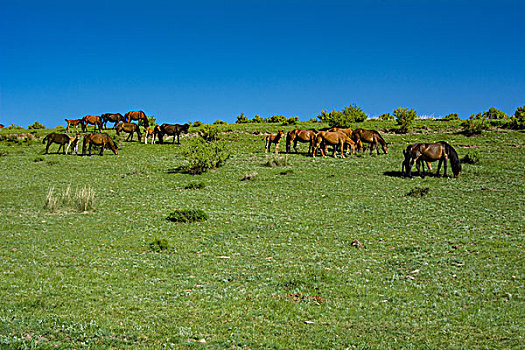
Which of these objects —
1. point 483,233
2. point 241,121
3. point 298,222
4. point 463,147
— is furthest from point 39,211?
point 241,121

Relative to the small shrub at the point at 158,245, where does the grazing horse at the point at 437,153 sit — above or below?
above

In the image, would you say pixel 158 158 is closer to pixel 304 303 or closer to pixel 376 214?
pixel 376 214

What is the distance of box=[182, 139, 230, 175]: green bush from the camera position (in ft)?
85.6

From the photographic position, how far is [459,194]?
18234mm

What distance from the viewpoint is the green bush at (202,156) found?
2608 cm

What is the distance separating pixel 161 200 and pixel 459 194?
13.2m

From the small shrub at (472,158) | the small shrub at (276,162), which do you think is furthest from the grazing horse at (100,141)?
the small shrub at (472,158)

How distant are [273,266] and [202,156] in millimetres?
16479

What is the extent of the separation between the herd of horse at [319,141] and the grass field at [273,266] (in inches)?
50.5

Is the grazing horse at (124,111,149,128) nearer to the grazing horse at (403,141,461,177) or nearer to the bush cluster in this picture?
the bush cluster

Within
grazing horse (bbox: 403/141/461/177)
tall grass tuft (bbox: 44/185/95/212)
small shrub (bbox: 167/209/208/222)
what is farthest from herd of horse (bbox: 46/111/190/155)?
grazing horse (bbox: 403/141/461/177)

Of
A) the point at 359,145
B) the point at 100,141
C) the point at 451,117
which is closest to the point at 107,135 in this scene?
the point at 100,141

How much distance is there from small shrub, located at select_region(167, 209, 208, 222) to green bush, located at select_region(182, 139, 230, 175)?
400 inches

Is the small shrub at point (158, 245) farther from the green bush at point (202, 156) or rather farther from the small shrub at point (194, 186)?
the green bush at point (202, 156)
